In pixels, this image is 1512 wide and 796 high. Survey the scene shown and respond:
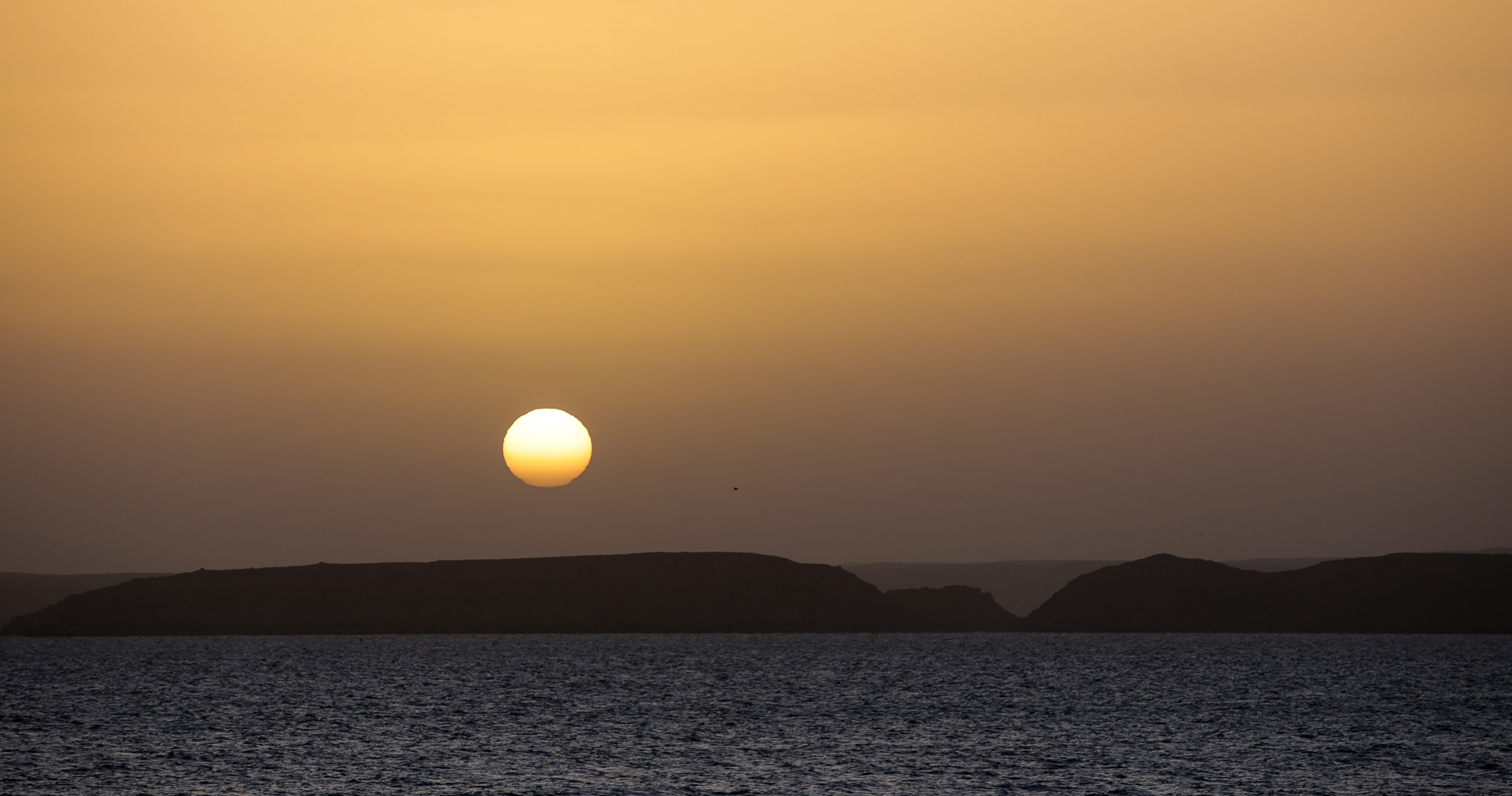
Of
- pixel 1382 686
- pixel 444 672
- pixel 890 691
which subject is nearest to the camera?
pixel 890 691

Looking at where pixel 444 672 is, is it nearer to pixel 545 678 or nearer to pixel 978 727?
pixel 545 678

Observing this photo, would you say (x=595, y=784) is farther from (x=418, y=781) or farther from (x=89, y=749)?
(x=89, y=749)

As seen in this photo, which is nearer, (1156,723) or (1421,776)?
(1421,776)

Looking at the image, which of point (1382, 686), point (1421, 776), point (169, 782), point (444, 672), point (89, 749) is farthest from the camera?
point (444, 672)

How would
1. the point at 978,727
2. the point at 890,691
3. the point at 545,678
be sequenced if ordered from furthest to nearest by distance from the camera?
1. the point at 545,678
2. the point at 890,691
3. the point at 978,727

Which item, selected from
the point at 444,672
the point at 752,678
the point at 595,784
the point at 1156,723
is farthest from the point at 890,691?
the point at 595,784

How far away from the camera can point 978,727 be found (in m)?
109

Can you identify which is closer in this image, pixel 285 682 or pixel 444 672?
pixel 285 682

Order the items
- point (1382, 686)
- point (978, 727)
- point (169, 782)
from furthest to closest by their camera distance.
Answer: point (1382, 686) < point (978, 727) < point (169, 782)

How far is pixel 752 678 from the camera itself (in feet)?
594

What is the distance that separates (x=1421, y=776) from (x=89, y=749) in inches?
2878

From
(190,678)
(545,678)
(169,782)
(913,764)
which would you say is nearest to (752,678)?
(545,678)

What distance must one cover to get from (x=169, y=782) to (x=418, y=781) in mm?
11736

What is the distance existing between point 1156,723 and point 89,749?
7184cm
